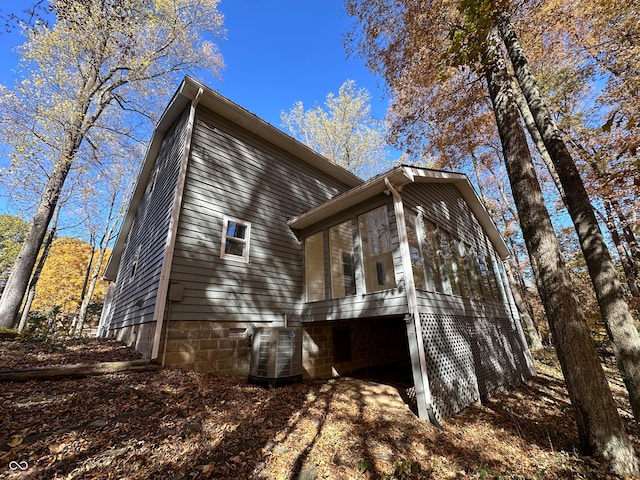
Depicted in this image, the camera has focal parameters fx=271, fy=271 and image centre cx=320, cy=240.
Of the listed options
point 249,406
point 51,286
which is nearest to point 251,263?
point 249,406

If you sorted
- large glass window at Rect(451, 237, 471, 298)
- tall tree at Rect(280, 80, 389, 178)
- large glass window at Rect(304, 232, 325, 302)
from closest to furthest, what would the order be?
large glass window at Rect(451, 237, 471, 298), large glass window at Rect(304, 232, 325, 302), tall tree at Rect(280, 80, 389, 178)

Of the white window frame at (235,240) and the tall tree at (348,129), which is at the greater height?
the tall tree at (348,129)

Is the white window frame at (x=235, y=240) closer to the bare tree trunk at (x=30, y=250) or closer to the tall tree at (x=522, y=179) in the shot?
the tall tree at (x=522, y=179)

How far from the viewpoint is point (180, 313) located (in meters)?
5.20

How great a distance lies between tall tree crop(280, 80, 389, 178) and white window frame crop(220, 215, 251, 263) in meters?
11.4

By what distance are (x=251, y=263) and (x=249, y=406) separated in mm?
3297

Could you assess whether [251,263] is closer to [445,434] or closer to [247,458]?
[247,458]

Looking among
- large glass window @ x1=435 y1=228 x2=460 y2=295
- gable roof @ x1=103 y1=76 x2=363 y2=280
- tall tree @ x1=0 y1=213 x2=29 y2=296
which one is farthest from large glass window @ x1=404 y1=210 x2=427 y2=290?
tall tree @ x1=0 y1=213 x2=29 y2=296

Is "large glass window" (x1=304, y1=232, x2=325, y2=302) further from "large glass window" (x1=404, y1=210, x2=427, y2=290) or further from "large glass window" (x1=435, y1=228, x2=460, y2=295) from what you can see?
"large glass window" (x1=435, y1=228, x2=460, y2=295)

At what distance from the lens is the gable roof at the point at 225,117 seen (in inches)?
265

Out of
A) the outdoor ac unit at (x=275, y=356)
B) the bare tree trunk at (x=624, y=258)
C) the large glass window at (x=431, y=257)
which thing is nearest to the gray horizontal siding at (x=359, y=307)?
the large glass window at (x=431, y=257)

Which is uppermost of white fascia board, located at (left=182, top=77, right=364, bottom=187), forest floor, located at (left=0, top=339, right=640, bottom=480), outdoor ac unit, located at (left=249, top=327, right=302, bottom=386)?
white fascia board, located at (left=182, top=77, right=364, bottom=187)

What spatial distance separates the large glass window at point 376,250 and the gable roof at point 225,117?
11.4 ft

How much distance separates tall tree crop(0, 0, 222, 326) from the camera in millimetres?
8570
